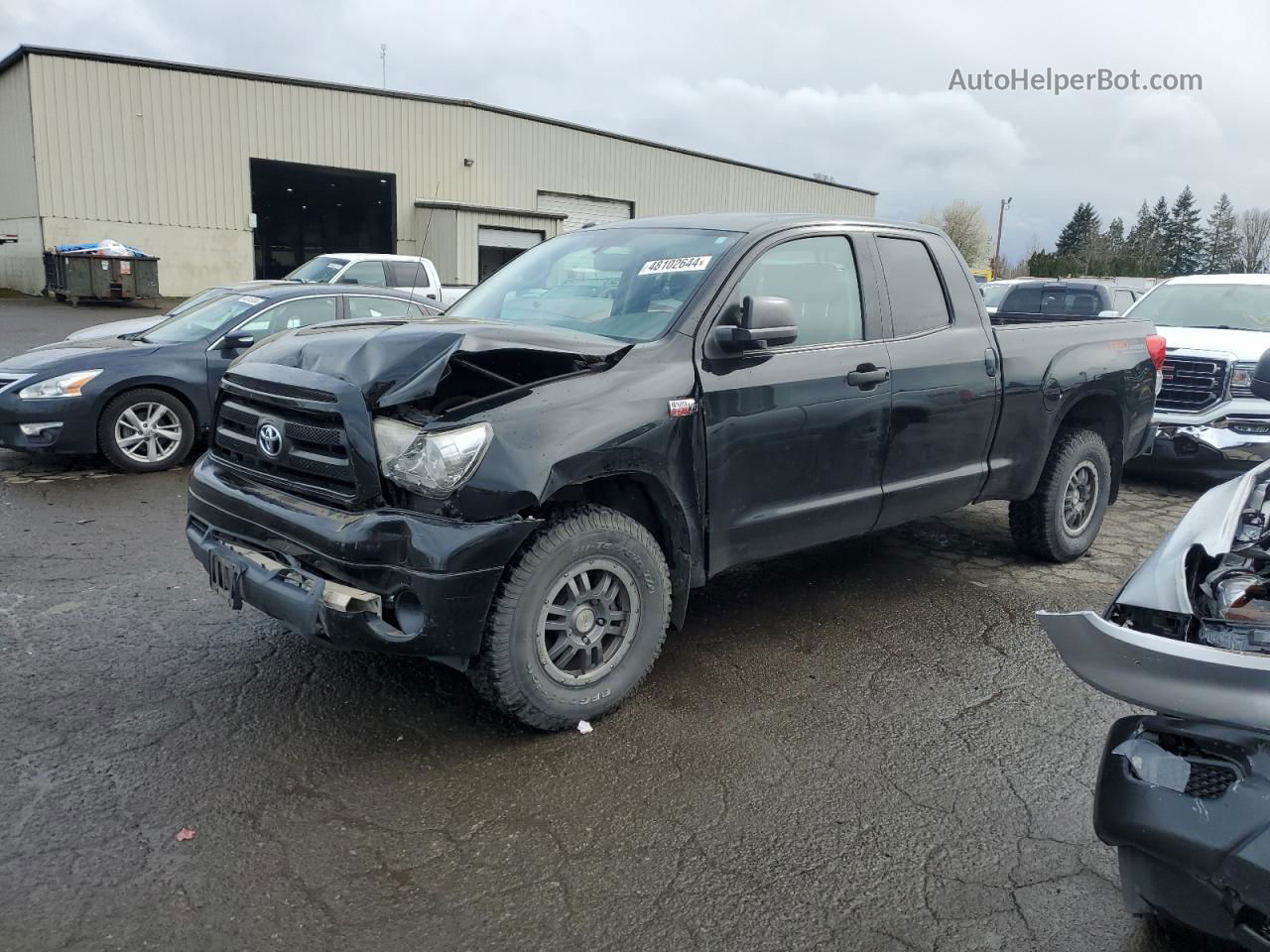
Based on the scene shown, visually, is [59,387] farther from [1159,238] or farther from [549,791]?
[1159,238]

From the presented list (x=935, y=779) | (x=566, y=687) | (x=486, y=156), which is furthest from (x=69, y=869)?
(x=486, y=156)

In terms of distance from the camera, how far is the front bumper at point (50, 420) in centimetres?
723

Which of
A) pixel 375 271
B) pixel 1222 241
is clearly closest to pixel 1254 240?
pixel 1222 241

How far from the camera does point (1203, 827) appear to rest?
201 centimetres

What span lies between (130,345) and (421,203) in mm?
24255

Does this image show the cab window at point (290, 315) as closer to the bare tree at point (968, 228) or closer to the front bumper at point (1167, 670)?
the front bumper at point (1167, 670)

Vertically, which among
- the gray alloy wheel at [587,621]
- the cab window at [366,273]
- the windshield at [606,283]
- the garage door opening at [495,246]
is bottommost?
the gray alloy wheel at [587,621]

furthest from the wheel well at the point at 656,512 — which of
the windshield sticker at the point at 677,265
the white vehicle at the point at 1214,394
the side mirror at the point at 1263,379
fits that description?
the white vehicle at the point at 1214,394

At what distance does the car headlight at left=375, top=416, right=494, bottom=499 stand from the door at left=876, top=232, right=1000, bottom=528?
7.32 ft

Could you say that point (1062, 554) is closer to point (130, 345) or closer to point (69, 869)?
point (69, 869)

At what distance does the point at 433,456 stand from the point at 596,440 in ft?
1.98

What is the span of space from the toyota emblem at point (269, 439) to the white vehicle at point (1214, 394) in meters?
7.43

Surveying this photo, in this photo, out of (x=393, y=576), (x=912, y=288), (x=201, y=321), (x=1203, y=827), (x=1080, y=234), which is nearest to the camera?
(x=1203, y=827)

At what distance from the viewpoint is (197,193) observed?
2831cm
